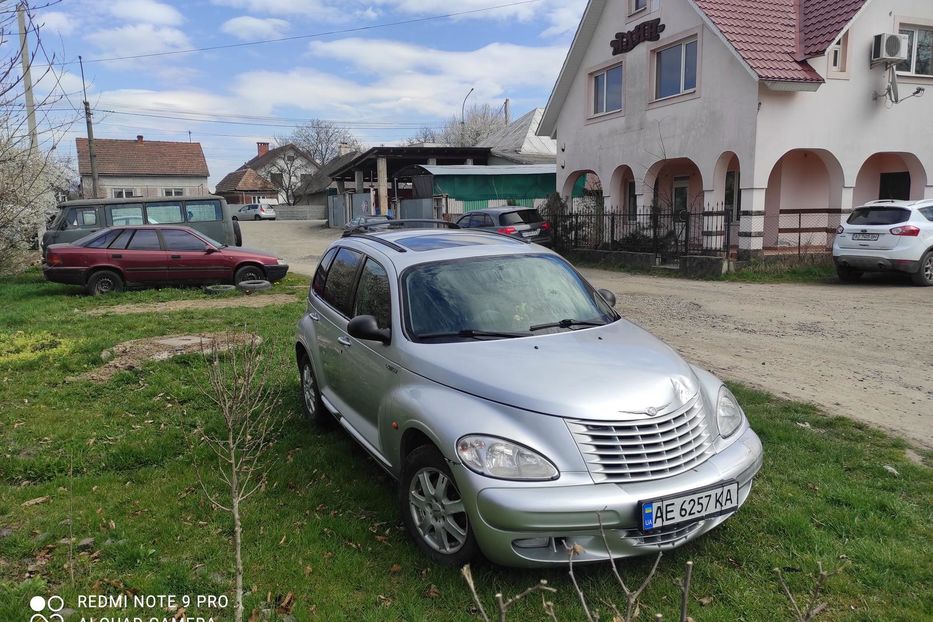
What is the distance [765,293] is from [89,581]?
42.7 ft

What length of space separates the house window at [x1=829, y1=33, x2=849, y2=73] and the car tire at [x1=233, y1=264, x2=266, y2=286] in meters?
14.5

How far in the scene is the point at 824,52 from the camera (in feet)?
52.8

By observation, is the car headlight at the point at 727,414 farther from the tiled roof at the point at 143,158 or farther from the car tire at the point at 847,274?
the tiled roof at the point at 143,158

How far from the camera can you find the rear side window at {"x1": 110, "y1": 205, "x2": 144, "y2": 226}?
59.6ft

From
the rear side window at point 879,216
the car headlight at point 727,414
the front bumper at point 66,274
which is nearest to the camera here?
the car headlight at point 727,414

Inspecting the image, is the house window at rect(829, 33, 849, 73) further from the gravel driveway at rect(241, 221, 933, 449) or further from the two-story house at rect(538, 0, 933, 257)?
the gravel driveway at rect(241, 221, 933, 449)

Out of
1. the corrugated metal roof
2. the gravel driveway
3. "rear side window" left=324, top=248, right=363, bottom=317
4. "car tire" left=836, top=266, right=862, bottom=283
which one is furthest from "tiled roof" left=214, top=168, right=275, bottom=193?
"rear side window" left=324, top=248, right=363, bottom=317

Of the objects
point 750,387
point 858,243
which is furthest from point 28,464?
point 858,243

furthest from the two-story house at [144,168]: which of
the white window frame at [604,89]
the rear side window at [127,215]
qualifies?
the white window frame at [604,89]

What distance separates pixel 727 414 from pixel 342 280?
3.06 metres

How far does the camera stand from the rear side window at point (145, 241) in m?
14.6

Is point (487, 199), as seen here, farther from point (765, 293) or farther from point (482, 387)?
point (482, 387)

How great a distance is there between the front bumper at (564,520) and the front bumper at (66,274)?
1354 centimetres

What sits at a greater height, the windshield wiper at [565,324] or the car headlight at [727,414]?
the windshield wiper at [565,324]
